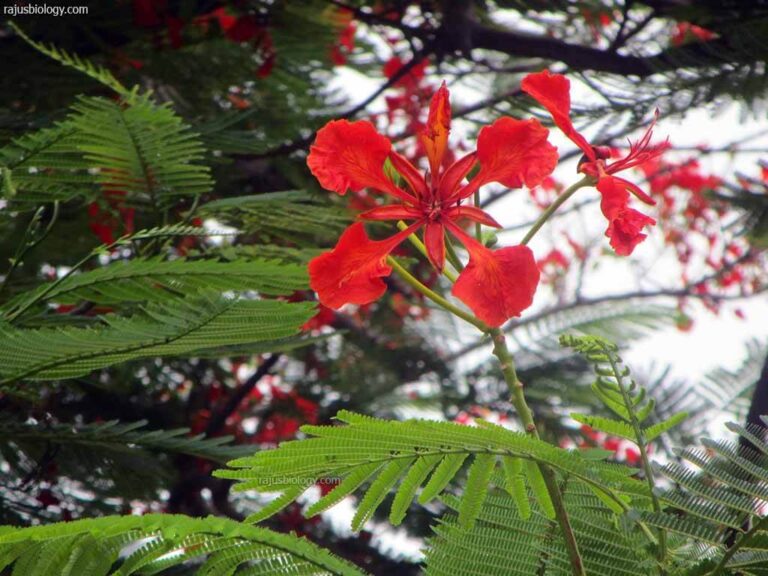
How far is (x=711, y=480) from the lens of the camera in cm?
115

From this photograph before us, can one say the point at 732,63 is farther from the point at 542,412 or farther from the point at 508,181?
the point at 508,181

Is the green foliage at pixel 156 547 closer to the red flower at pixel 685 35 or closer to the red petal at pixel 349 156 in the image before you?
the red petal at pixel 349 156

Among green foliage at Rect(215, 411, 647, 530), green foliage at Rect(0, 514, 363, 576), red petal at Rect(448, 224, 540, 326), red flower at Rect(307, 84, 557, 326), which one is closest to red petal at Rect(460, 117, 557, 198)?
red flower at Rect(307, 84, 557, 326)

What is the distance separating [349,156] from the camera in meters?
1.30

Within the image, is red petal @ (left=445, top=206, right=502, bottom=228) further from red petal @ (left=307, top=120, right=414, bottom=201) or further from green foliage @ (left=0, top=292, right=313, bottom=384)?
green foliage @ (left=0, top=292, right=313, bottom=384)

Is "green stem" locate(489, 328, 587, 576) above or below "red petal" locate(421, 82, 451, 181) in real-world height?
below

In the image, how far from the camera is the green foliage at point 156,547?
0.95 meters

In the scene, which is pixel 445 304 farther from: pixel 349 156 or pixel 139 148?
pixel 139 148

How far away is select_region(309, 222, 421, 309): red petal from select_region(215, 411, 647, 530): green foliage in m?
0.21

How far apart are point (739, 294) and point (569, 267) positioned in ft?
2.62

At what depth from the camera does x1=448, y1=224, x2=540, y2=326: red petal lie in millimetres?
1188

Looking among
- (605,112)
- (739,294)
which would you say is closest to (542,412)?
(605,112)

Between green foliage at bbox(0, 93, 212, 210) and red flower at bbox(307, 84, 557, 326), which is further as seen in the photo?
green foliage at bbox(0, 93, 212, 210)

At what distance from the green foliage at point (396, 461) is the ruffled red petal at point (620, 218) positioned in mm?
298
